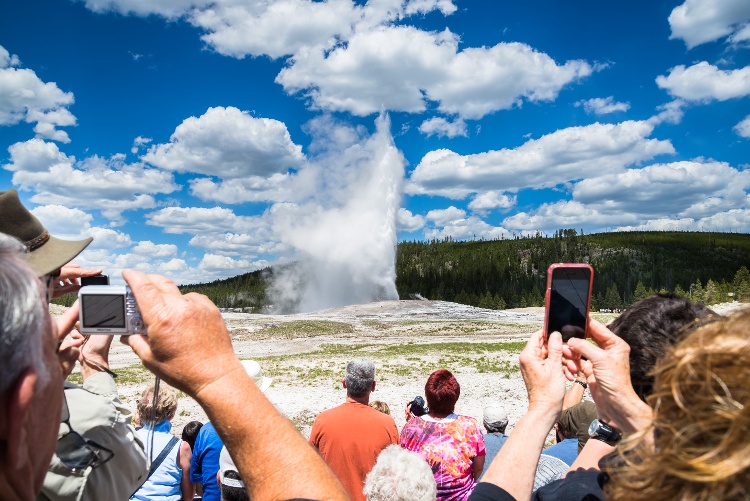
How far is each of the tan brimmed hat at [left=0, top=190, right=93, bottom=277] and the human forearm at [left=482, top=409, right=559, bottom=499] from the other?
5.24ft

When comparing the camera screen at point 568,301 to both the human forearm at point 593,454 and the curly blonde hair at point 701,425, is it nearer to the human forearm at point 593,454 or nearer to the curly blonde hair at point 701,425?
the human forearm at point 593,454

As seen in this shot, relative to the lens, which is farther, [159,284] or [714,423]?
[159,284]

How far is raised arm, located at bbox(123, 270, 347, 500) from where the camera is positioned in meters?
1.23

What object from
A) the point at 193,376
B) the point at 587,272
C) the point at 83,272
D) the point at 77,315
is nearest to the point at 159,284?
the point at 193,376

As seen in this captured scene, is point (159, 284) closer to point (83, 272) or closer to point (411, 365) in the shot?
point (83, 272)

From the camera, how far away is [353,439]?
4.15m

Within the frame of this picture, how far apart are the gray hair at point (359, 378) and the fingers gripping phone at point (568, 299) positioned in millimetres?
2713

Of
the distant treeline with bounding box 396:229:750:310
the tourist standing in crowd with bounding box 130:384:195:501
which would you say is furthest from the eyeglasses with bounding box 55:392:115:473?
the distant treeline with bounding box 396:229:750:310

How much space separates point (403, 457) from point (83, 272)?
1.90m

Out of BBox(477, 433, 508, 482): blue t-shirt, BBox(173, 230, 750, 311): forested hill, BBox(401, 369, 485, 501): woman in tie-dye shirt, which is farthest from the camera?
BBox(173, 230, 750, 311): forested hill

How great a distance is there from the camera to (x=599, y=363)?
171 cm

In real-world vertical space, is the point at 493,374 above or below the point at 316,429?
below

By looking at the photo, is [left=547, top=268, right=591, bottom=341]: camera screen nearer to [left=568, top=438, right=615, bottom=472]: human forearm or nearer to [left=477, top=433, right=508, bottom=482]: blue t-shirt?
[left=568, top=438, right=615, bottom=472]: human forearm

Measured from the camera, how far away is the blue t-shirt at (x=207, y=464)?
4164mm
